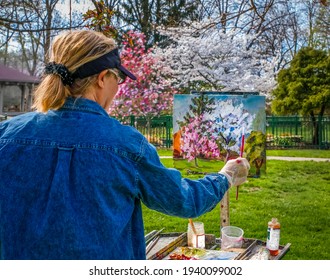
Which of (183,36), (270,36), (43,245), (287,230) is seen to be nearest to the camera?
(43,245)

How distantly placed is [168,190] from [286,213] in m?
4.34

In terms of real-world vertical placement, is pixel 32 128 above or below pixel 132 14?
below

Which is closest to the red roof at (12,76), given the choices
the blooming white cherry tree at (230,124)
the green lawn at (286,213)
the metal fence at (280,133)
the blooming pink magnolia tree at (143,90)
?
the blooming pink magnolia tree at (143,90)

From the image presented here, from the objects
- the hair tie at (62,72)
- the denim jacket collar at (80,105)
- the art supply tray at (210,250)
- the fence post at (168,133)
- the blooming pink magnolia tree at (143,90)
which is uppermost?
the blooming pink magnolia tree at (143,90)

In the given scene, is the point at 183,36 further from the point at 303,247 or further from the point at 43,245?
the point at 43,245

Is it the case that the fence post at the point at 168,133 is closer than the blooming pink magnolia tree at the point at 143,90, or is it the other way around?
the blooming pink magnolia tree at the point at 143,90

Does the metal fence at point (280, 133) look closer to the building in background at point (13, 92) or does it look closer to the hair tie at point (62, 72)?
the building in background at point (13, 92)

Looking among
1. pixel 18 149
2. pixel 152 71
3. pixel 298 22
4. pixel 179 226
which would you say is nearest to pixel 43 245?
pixel 18 149

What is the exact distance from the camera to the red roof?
15476 millimetres

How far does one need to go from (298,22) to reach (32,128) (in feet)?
45.8

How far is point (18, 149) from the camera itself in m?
1.02

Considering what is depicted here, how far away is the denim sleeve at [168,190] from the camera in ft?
3.47

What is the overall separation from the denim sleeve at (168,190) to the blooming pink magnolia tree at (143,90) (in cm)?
998

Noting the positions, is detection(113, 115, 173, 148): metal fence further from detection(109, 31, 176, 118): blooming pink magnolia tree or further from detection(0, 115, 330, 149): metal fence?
Answer: detection(109, 31, 176, 118): blooming pink magnolia tree
